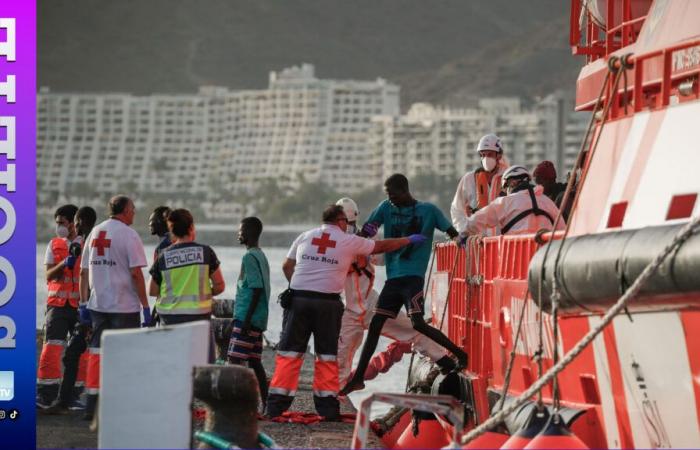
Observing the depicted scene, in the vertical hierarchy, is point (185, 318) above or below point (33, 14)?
below

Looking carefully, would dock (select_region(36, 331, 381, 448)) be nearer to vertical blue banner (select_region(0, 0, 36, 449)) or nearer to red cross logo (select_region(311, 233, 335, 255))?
vertical blue banner (select_region(0, 0, 36, 449))

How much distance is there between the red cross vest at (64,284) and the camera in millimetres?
13180

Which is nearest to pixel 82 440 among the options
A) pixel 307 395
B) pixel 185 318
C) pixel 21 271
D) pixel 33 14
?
pixel 185 318

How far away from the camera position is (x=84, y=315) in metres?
12.9

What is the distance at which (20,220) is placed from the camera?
12.9 m

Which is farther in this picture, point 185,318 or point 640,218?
point 185,318

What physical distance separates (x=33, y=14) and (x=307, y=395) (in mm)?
4821

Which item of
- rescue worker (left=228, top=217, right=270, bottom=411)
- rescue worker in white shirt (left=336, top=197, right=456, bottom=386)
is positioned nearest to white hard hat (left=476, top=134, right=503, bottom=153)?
rescue worker in white shirt (left=336, top=197, right=456, bottom=386)

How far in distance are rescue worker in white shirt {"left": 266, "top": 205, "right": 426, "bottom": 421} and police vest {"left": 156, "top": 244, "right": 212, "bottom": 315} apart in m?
0.92

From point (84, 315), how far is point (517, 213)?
A: 3.54 metres

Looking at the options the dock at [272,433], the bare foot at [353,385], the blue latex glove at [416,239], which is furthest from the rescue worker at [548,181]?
the dock at [272,433]

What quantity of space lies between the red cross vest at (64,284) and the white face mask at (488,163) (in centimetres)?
332

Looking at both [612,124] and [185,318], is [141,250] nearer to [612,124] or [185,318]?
[185,318]

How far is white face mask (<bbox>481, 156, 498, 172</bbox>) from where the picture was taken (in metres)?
13.1
